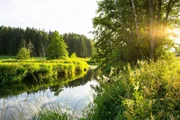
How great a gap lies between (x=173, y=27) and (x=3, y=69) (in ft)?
49.4

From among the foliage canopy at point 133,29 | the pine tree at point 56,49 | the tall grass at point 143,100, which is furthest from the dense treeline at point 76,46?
the tall grass at point 143,100

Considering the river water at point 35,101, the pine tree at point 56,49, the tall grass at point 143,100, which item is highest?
the pine tree at point 56,49

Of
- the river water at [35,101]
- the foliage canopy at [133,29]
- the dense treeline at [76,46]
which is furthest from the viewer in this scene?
the dense treeline at [76,46]

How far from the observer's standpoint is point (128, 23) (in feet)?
57.5

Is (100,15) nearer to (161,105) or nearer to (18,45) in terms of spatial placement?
(161,105)

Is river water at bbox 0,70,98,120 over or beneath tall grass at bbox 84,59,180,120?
beneath

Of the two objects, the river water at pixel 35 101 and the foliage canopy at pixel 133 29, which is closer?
the river water at pixel 35 101

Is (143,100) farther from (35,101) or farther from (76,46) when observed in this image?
(76,46)

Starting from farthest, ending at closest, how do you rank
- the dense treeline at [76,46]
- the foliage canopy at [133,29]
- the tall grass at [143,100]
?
the dense treeline at [76,46]
the foliage canopy at [133,29]
the tall grass at [143,100]

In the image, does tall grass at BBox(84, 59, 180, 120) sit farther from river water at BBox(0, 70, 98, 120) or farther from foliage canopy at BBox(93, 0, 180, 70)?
foliage canopy at BBox(93, 0, 180, 70)

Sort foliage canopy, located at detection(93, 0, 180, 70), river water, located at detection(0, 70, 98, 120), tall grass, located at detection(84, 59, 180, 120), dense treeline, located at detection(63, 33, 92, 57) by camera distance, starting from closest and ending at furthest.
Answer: tall grass, located at detection(84, 59, 180, 120) → river water, located at detection(0, 70, 98, 120) → foliage canopy, located at detection(93, 0, 180, 70) → dense treeline, located at detection(63, 33, 92, 57)

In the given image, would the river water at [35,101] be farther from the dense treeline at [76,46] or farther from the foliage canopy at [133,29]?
the dense treeline at [76,46]

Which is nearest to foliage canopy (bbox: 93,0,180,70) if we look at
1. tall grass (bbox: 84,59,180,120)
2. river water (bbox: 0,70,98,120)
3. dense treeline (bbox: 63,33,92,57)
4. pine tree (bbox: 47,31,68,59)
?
river water (bbox: 0,70,98,120)

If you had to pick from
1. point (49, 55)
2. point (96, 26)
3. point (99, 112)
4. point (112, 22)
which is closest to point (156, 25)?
point (112, 22)
